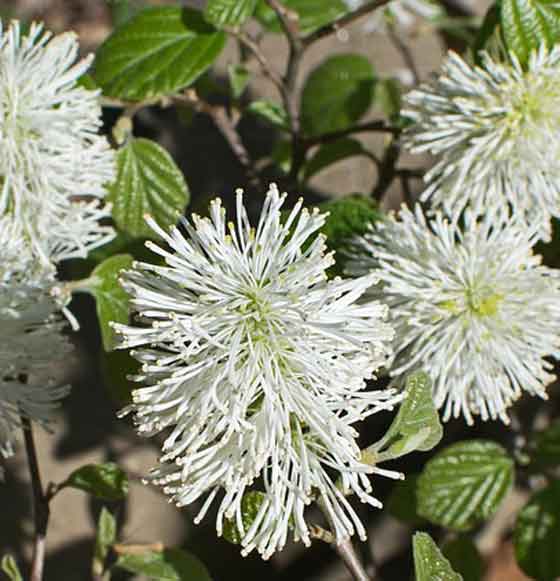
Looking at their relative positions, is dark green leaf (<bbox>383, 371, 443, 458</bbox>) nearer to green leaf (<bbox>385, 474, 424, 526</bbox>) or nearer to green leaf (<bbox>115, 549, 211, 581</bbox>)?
green leaf (<bbox>115, 549, 211, 581</bbox>)

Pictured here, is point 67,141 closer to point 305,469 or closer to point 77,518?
point 305,469

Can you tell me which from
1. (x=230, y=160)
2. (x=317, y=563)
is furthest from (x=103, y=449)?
(x=230, y=160)

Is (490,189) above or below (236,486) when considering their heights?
above

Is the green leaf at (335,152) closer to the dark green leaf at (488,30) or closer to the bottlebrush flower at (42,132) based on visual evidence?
the dark green leaf at (488,30)

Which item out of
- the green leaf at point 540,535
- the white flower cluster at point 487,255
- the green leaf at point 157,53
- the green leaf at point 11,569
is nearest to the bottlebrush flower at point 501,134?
the white flower cluster at point 487,255

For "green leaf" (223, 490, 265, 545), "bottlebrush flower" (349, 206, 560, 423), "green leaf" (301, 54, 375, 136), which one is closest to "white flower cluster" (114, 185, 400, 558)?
"green leaf" (223, 490, 265, 545)

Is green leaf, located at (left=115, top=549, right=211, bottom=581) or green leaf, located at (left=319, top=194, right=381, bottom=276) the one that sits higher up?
green leaf, located at (left=319, top=194, right=381, bottom=276)

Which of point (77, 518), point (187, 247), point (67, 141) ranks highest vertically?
point (67, 141)
